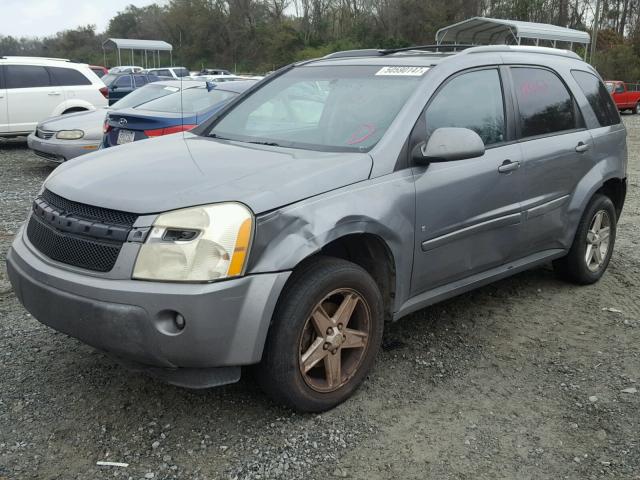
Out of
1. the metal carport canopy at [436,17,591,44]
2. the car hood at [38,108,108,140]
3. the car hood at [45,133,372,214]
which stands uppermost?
the metal carport canopy at [436,17,591,44]

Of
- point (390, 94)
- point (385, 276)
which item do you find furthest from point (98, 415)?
point (390, 94)

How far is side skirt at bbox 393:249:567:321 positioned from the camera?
11.8 feet

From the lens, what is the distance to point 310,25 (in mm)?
65438

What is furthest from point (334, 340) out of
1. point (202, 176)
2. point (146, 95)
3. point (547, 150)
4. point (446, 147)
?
point (146, 95)

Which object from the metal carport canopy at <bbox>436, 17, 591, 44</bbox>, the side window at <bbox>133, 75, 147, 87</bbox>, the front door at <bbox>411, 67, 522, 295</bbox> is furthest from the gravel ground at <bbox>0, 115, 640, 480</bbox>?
the side window at <bbox>133, 75, 147, 87</bbox>

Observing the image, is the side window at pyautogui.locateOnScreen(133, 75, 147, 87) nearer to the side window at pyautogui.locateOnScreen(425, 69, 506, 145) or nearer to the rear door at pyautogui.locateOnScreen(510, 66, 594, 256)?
the rear door at pyautogui.locateOnScreen(510, 66, 594, 256)

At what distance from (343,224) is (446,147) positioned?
753 mm

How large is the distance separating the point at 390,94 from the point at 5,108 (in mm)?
10697

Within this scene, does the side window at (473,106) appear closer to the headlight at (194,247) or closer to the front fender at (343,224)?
the front fender at (343,224)

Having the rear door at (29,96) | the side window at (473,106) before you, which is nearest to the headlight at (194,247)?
the side window at (473,106)

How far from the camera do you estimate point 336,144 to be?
139 inches

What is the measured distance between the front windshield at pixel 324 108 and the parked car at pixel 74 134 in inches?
216

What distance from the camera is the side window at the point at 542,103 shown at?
14.1 ft

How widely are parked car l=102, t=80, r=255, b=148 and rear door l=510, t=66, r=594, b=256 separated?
360 cm
